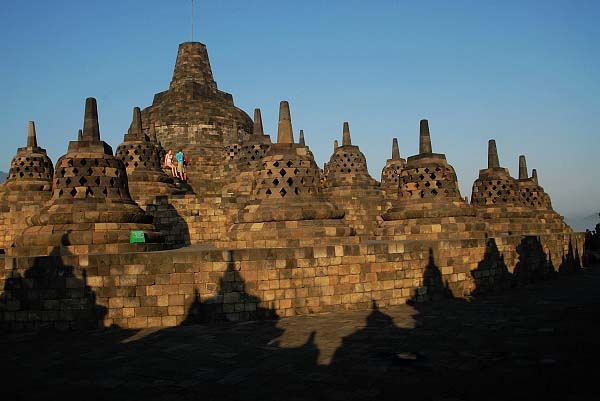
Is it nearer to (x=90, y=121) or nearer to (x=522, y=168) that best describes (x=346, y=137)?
(x=522, y=168)

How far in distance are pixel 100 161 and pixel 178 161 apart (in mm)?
12525

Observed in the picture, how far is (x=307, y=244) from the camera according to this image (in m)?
11.9

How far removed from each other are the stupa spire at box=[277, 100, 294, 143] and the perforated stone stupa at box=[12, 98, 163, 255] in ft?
13.1

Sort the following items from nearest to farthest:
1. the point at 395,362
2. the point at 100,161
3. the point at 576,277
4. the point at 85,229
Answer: the point at 395,362 → the point at 85,229 → the point at 100,161 → the point at 576,277

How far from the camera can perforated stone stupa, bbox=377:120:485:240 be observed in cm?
1444

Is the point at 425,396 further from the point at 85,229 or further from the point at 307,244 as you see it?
the point at 85,229

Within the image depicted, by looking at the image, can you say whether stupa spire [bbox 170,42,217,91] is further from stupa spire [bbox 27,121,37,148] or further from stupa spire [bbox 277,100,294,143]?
stupa spire [bbox 277,100,294,143]

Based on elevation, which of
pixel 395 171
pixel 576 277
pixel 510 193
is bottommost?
pixel 576 277

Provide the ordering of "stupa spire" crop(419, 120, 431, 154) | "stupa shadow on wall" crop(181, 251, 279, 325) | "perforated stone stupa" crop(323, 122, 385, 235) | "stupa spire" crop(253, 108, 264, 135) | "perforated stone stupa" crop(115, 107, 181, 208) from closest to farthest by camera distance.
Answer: "stupa shadow on wall" crop(181, 251, 279, 325)
"stupa spire" crop(419, 120, 431, 154)
"perforated stone stupa" crop(115, 107, 181, 208)
"perforated stone stupa" crop(323, 122, 385, 235)
"stupa spire" crop(253, 108, 264, 135)

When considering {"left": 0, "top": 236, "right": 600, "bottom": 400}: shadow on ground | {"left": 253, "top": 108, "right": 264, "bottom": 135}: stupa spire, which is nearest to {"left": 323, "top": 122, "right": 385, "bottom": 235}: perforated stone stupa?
{"left": 253, "top": 108, "right": 264, "bottom": 135}: stupa spire

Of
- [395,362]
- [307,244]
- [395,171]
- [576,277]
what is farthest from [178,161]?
[395,362]

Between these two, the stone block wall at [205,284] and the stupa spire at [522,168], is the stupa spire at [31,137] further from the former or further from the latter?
the stupa spire at [522,168]

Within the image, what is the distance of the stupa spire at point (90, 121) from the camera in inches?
465

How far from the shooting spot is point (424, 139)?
1541 centimetres
